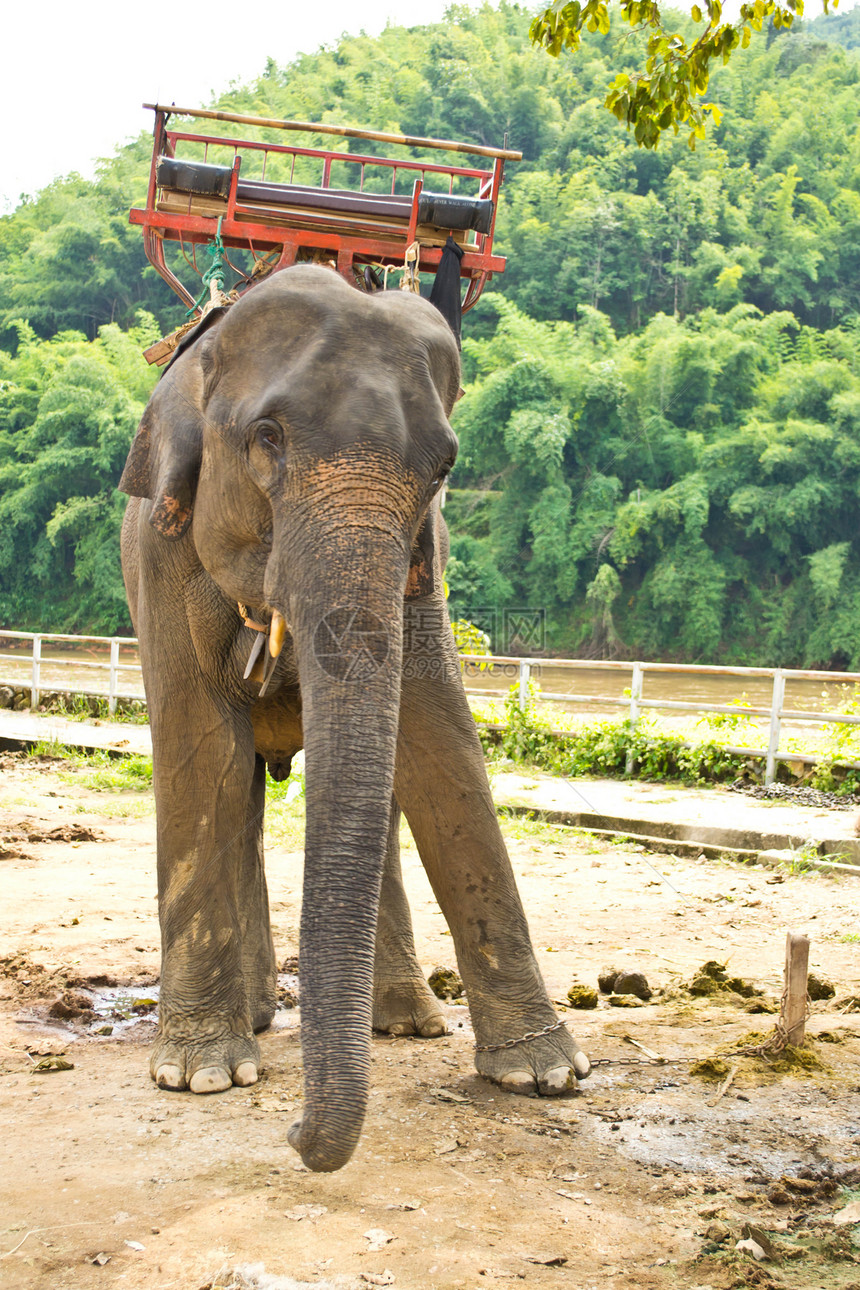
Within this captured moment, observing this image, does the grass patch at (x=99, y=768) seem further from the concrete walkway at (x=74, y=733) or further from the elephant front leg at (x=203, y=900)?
the elephant front leg at (x=203, y=900)

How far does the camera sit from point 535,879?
7441mm

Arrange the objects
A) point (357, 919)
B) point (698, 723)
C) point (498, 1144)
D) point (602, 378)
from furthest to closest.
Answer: point (602, 378), point (698, 723), point (498, 1144), point (357, 919)

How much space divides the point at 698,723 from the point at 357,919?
886 centimetres

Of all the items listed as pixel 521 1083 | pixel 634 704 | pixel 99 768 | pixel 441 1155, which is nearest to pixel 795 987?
pixel 521 1083

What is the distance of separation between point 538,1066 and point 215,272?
2.90 meters

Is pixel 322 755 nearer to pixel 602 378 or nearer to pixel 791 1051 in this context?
pixel 791 1051

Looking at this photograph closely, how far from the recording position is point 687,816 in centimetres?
875

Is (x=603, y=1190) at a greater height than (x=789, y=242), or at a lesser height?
lesser

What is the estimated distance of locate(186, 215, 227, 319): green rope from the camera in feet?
13.8

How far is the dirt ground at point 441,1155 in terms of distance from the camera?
8.64 feet

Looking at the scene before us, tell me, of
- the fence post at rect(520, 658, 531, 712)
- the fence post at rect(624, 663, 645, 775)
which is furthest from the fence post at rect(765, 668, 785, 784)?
the fence post at rect(520, 658, 531, 712)

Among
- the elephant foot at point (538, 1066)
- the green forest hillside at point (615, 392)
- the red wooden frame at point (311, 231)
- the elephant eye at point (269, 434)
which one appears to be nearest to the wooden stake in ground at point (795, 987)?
the elephant foot at point (538, 1066)

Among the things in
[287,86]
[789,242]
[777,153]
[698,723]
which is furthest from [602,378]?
[287,86]

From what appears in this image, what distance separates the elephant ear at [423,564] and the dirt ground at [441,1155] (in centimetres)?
154
